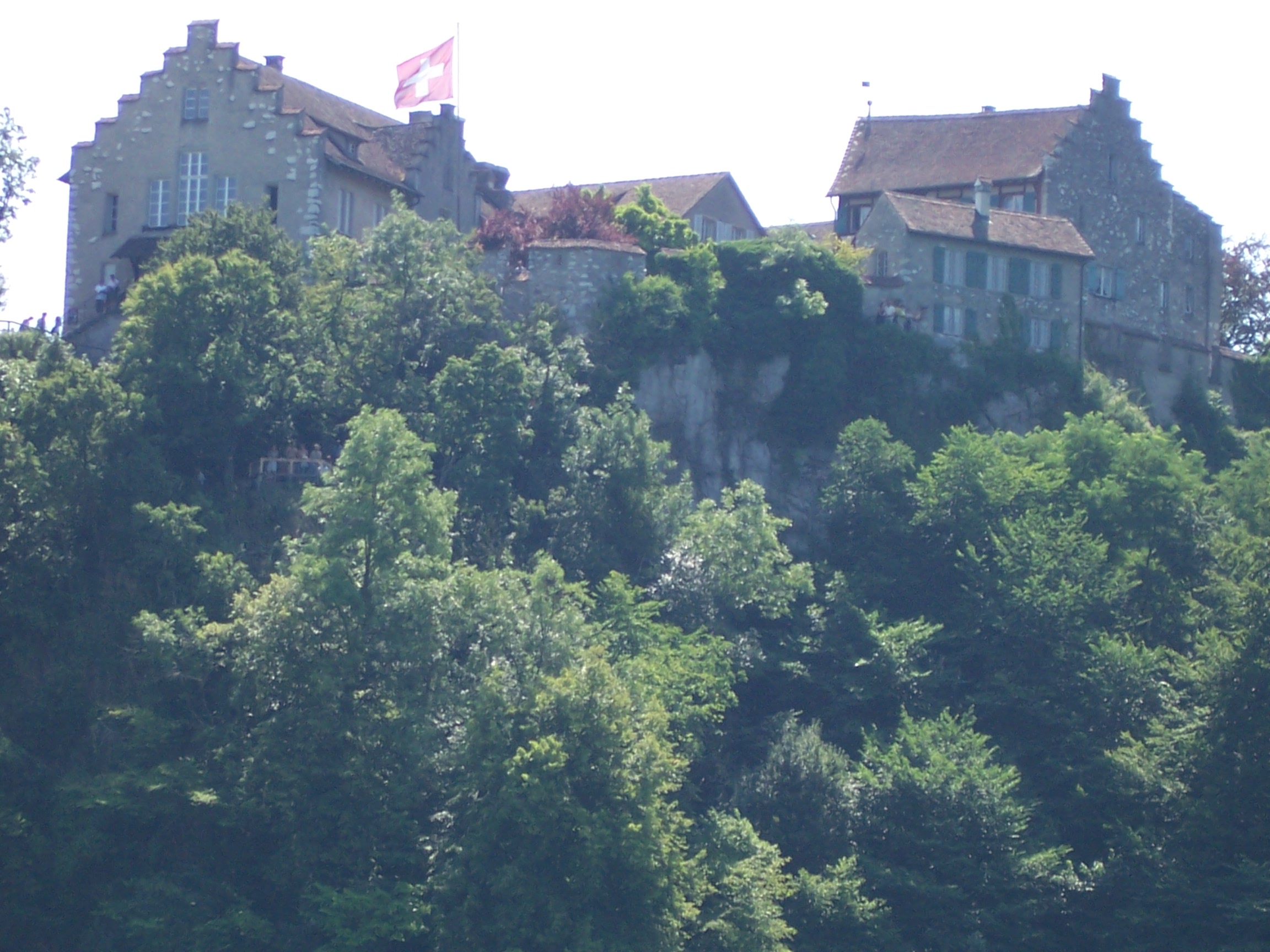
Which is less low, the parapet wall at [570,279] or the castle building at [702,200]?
the castle building at [702,200]

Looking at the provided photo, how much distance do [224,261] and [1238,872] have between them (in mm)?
29316

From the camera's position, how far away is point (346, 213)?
64.1 meters

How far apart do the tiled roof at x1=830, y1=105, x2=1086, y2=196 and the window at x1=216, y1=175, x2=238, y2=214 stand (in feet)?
75.7

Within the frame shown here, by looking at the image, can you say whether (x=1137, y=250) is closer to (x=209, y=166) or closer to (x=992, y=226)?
(x=992, y=226)

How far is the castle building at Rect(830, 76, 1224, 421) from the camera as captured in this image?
74.8 meters

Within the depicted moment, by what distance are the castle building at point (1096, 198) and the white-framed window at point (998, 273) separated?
3.03 meters

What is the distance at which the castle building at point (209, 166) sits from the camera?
6278cm

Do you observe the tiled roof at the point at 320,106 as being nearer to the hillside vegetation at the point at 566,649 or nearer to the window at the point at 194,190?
the window at the point at 194,190

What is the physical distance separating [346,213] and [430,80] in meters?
5.06

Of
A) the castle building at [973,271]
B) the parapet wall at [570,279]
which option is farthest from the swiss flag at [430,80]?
the castle building at [973,271]

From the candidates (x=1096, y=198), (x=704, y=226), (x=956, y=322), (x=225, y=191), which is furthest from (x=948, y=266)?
(x=225, y=191)

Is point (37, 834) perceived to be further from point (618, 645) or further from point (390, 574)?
point (618, 645)

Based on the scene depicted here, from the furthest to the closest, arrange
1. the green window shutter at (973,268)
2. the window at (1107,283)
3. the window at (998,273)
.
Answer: the window at (1107,283), the window at (998,273), the green window shutter at (973,268)

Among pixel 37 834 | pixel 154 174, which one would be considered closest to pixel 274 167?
pixel 154 174
